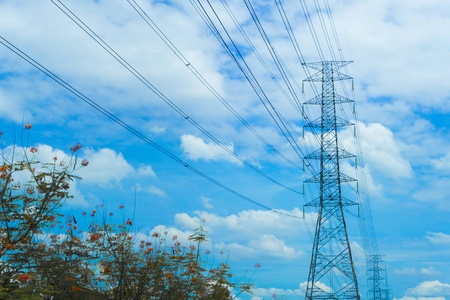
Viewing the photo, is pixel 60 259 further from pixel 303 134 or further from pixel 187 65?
pixel 303 134

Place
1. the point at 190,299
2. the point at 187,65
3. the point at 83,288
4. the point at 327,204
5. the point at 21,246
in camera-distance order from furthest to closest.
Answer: the point at 327,204, the point at 187,65, the point at 190,299, the point at 83,288, the point at 21,246

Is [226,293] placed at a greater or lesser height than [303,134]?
lesser

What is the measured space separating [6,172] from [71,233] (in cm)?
206

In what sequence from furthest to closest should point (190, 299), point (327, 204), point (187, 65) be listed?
point (327, 204) < point (187, 65) < point (190, 299)

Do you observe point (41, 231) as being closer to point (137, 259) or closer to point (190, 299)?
point (137, 259)

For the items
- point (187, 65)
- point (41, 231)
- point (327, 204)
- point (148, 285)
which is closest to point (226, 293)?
point (148, 285)

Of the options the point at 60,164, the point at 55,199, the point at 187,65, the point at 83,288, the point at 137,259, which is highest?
the point at 187,65

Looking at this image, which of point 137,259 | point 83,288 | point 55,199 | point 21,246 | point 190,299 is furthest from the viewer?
point 190,299

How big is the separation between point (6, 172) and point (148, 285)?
393cm

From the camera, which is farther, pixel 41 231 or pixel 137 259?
pixel 137 259

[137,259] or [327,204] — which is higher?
[327,204]

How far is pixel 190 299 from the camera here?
34.1 ft

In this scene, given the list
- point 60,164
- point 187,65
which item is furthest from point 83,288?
point 187,65

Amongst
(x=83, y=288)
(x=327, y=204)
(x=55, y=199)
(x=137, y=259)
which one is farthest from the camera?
(x=327, y=204)
